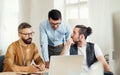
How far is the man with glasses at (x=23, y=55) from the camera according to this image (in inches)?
89.7

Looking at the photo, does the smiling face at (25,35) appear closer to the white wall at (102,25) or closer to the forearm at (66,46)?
the forearm at (66,46)

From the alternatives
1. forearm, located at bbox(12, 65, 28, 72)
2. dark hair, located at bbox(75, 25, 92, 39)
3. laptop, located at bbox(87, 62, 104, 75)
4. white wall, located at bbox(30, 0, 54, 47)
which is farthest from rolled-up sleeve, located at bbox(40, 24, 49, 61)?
white wall, located at bbox(30, 0, 54, 47)

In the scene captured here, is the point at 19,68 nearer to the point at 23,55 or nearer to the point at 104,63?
the point at 23,55

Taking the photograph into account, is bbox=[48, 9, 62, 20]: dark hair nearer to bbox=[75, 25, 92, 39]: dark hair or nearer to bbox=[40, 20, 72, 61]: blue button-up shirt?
bbox=[40, 20, 72, 61]: blue button-up shirt

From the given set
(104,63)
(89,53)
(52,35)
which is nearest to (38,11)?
(52,35)

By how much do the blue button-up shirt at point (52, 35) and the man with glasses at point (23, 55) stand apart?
11 centimetres

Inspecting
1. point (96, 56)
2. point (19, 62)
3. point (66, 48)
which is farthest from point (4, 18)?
point (96, 56)

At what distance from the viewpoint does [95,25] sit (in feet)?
8.25

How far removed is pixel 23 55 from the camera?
2.32m

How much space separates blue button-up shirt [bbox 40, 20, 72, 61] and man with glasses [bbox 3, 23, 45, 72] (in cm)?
11

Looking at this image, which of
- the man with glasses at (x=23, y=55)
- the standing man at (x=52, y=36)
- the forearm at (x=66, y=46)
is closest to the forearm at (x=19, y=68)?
the man with glasses at (x=23, y=55)

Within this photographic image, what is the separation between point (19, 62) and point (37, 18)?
149cm

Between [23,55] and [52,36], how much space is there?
36cm

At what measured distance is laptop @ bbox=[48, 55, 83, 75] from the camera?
186 centimetres
